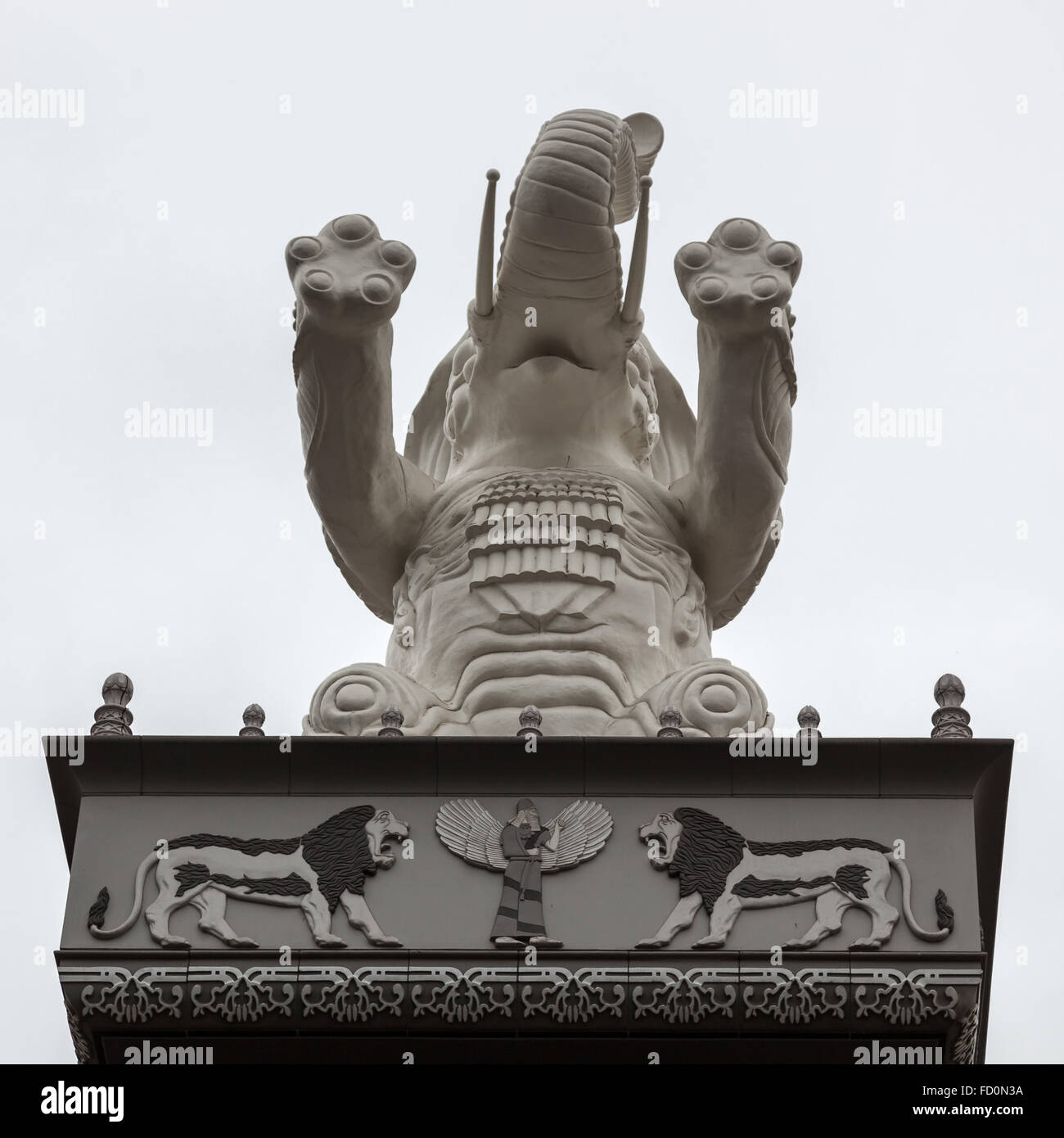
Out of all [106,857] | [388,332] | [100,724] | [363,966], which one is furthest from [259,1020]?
[388,332]

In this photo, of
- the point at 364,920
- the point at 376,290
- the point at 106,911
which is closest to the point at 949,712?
the point at 364,920

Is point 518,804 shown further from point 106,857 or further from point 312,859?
point 106,857

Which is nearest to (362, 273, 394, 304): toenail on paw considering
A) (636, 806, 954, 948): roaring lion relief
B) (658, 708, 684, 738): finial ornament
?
(658, 708, 684, 738): finial ornament

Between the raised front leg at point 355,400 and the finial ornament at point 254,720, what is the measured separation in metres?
1.73

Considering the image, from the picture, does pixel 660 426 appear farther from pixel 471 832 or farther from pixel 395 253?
pixel 471 832

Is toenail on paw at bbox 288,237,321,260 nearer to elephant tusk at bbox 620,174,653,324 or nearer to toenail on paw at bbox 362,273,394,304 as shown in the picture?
toenail on paw at bbox 362,273,394,304

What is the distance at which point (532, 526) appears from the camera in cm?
1133

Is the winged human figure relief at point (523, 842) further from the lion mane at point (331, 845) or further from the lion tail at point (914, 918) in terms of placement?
the lion tail at point (914, 918)

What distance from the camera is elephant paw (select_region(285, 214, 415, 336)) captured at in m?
10.6

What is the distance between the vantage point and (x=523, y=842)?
9.52 m

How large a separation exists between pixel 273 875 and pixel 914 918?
258 cm

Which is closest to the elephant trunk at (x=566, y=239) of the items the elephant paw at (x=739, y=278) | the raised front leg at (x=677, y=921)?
the elephant paw at (x=739, y=278)

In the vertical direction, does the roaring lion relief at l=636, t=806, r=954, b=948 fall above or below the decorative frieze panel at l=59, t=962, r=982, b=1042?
above

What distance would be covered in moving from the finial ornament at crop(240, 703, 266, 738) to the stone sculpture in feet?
1.57
